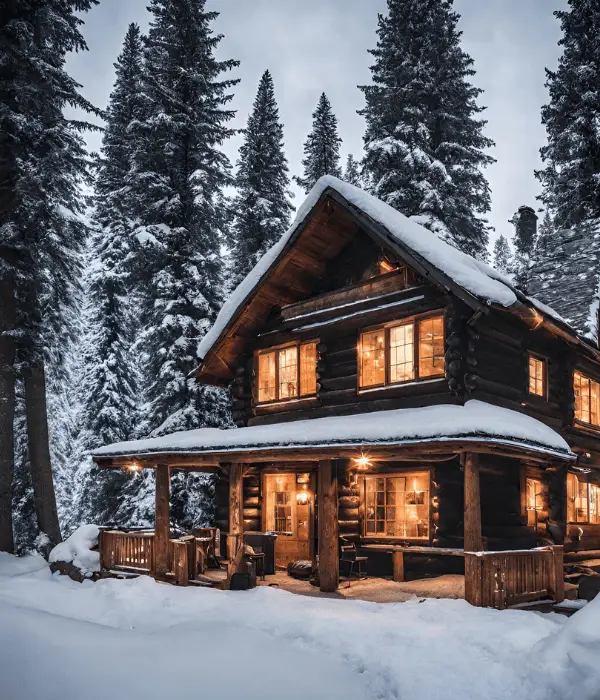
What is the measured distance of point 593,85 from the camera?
27031 mm

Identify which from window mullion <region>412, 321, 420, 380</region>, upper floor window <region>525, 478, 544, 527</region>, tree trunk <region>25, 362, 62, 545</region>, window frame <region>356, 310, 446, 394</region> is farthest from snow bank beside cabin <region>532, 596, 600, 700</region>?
tree trunk <region>25, 362, 62, 545</region>

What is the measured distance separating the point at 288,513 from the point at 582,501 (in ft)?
27.4

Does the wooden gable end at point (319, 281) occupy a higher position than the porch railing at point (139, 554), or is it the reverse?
the wooden gable end at point (319, 281)

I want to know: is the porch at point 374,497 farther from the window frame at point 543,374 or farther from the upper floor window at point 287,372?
the upper floor window at point 287,372

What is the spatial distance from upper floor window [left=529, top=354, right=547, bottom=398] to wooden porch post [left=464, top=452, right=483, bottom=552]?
528cm

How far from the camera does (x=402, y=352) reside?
597 inches

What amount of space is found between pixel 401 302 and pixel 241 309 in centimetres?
460

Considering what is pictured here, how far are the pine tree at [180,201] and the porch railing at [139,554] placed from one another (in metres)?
7.31

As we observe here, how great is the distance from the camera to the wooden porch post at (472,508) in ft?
37.9

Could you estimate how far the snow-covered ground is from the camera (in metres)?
6.96

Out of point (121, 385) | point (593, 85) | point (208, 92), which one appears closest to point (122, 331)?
point (121, 385)

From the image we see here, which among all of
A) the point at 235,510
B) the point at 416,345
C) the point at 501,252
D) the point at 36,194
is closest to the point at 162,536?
the point at 235,510

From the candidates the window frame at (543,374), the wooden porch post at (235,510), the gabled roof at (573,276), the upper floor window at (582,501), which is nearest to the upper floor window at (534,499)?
the upper floor window at (582,501)

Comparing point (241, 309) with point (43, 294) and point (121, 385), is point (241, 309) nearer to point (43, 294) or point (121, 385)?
point (43, 294)
